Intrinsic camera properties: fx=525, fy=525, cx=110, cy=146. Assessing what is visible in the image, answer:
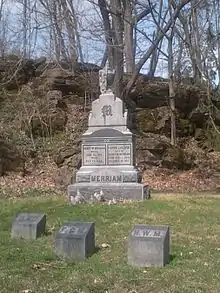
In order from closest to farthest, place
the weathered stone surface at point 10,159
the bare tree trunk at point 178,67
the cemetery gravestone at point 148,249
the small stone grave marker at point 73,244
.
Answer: the cemetery gravestone at point 148,249, the small stone grave marker at point 73,244, the weathered stone surface at point 10,159, the bare tree trunk at point 178,67

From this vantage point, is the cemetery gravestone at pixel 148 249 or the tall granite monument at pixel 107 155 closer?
the cemetery gravestone at pixel 148 249

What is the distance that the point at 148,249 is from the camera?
21.6 ft

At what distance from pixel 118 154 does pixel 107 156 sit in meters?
0.29

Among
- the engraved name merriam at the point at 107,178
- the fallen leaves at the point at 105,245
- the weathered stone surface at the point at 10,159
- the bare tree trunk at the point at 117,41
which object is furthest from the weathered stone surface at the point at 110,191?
the bare tree trunk at the point at 117,41

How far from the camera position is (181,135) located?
86.5 ft

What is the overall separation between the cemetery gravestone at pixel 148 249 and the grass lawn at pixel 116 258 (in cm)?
13

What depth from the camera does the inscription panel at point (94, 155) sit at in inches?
525

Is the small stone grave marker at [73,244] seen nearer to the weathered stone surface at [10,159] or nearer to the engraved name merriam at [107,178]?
the engraved name merriam at [107,178]

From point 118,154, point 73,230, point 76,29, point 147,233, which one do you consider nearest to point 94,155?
point 118,154

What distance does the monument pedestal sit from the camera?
505 inches

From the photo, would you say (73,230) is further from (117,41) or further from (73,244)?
(117,41)

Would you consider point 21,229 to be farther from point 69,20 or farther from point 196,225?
point 69,20

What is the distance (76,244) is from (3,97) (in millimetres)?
18985

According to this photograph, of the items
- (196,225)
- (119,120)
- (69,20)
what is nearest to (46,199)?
(119,120)
